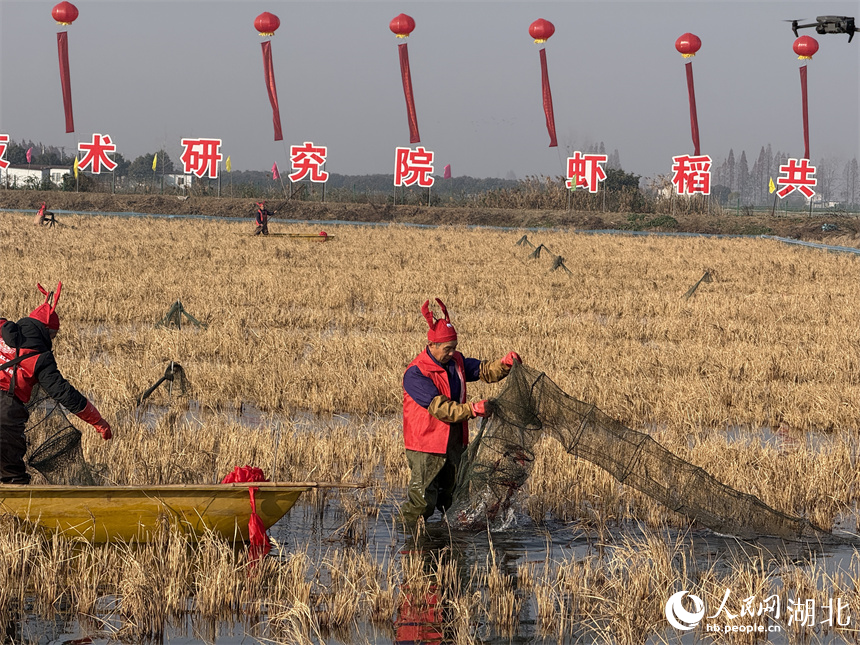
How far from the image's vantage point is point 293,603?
5.52 m

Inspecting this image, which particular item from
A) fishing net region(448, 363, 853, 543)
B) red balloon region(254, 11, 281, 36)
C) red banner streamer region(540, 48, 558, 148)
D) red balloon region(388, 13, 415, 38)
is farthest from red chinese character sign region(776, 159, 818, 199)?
fishing net region(448, 363, 853, 543)

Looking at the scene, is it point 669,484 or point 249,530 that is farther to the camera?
point 669,484

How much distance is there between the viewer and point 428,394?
6.73 meters

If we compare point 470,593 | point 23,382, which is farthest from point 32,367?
point 470,593

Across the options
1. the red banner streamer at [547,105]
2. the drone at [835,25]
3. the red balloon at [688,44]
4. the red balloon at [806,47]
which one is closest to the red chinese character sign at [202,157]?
the red banner streamer at [547,105]

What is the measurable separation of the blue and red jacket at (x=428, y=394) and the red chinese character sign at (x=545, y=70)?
41.3 m

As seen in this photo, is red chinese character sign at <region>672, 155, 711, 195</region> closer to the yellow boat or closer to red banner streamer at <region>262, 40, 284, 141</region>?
red banner streamer at <region>262, 40, 284, 141</region>

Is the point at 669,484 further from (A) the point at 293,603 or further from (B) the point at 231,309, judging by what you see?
(B) the point at 231,309

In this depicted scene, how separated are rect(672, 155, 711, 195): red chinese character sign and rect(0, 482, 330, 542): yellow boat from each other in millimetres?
49722

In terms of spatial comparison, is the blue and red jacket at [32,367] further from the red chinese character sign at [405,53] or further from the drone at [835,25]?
the red chinese character sign at [405,53]

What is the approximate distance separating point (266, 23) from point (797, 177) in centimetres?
2727

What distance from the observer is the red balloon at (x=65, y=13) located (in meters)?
44.0

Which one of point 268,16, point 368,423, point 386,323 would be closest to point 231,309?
point 386,323

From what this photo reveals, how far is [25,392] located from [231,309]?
10.3 meters
